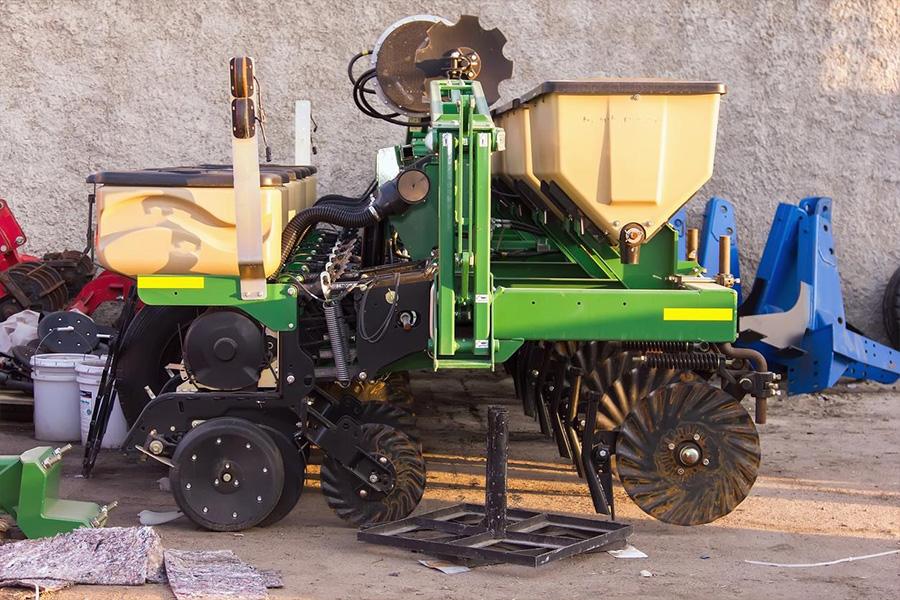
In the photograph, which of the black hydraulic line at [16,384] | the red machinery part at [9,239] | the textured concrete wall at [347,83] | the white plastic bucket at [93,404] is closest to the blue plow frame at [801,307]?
the textured concrete wall at [347,83]

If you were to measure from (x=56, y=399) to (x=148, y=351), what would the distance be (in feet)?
4.68

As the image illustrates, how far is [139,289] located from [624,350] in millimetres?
2100

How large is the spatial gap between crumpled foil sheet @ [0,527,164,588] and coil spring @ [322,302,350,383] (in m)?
1.05

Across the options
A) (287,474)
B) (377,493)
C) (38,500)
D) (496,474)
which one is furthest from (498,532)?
(38,500)

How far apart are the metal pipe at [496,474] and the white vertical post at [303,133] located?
3367 mm

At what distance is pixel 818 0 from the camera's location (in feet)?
29.4

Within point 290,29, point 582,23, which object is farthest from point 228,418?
point 582,23

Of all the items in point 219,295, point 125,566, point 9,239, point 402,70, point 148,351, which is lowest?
point 125,566

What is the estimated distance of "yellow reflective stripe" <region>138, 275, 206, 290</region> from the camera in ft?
17.0

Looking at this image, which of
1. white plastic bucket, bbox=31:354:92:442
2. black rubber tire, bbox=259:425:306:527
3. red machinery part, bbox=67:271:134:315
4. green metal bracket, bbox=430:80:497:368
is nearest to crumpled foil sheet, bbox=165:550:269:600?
black rubber tire, bbox=259:425:306:527

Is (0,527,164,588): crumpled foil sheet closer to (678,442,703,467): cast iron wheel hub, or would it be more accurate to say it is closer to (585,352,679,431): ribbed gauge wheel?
(585,352,679,431): ribbed gauge wheel

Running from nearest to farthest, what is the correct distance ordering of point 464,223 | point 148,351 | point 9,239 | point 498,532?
point 498,532 → point 464,223 → point 148,351 → point 9,239

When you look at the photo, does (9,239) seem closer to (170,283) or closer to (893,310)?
(170,283)

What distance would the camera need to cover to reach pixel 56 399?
692 centimetres
